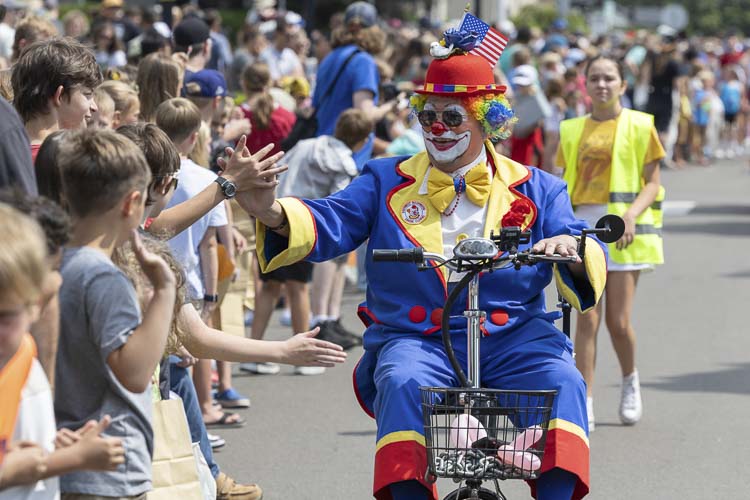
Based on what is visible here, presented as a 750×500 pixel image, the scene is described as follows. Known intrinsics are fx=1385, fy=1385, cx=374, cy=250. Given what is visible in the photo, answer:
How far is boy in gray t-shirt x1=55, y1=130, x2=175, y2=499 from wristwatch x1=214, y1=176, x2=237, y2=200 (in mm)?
Result: 1229

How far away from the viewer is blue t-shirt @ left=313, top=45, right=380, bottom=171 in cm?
1008

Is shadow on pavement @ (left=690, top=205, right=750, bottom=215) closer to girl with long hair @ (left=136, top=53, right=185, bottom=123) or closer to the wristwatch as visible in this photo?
girl with long hair @ (left=136, top=53, right=185, bottom=123)

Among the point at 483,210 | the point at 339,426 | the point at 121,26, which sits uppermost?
the point at 121,26

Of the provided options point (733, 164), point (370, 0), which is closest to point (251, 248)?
point (733, 164)

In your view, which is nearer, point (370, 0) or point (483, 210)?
point (483, 210)

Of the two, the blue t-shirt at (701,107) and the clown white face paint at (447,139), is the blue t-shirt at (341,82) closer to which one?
the clown white face paint at (447,139)

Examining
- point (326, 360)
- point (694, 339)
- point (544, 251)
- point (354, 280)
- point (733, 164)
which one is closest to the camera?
point (326, 360)

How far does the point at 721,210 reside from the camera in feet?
59.0

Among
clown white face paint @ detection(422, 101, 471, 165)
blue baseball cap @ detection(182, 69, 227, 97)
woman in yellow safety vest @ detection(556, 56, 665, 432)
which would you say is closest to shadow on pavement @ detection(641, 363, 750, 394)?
woman in yellow safety vest @ detection(556, 56, 665, 432)

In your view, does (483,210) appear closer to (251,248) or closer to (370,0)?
(251,248)

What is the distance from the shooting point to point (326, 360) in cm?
414

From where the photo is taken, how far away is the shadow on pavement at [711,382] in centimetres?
832

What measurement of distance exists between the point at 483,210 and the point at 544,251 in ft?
2.30

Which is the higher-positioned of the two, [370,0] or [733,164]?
[370,0]
